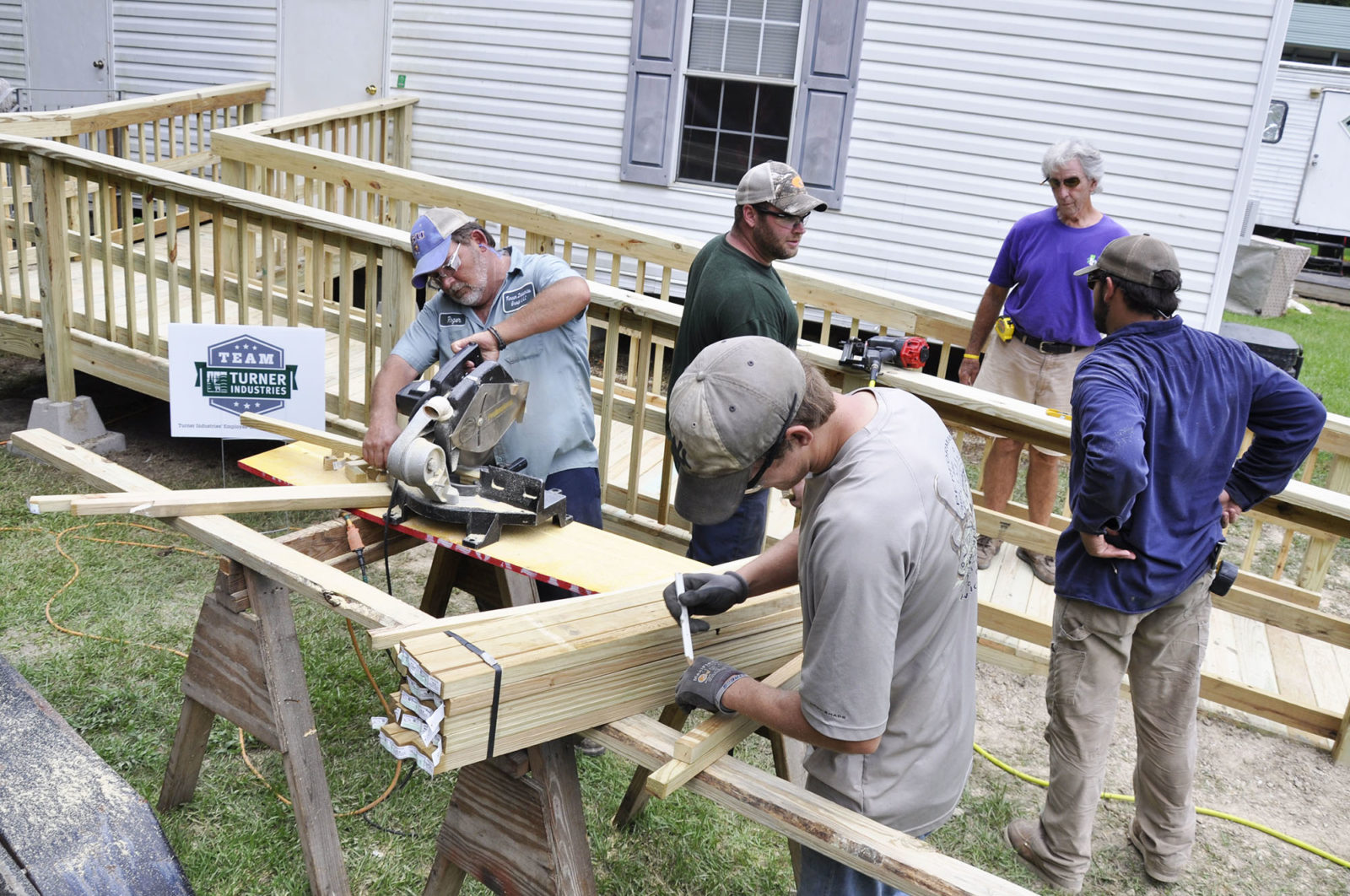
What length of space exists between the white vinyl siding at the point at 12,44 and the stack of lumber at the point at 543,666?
13.3 metres

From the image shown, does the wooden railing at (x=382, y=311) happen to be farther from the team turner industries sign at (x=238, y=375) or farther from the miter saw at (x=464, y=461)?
the miter saw at (x=464, y=461)

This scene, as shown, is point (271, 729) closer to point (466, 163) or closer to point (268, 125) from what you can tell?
point (268, 125)

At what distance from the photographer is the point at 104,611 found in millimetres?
4770

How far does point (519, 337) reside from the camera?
151 inches

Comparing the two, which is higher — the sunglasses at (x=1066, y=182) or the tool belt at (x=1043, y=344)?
the sunglasses at (x=1066, y=182)

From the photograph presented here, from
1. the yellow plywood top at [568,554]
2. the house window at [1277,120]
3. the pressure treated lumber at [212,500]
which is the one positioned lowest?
the yellow plywood top at [568,554]

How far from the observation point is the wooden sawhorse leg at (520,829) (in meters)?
2.49

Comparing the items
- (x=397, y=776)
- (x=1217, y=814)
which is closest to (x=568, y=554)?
(x=397, y=776)

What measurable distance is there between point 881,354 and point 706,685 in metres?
2.14

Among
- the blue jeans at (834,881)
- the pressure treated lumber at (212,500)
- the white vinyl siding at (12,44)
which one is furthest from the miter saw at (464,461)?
the white vinyl siding at (12,44)

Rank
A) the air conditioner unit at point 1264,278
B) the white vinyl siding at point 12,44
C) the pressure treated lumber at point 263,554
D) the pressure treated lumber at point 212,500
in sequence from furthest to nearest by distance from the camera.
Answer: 1. the air conditioner unit at point 1264,278
2. the white vinyl siding at point 12,44
3. the pressure treated lumber at point 212,500
4. the pressure treated lumber at point 263,554

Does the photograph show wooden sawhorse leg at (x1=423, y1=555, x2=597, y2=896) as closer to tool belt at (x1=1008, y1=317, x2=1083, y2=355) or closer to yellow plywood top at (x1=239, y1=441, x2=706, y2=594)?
yellow plywood top at (x1=239, y1=441, x2=706, y2=594)

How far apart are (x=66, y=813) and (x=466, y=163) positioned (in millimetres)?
8941

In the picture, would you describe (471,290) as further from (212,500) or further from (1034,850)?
(1034,850)
